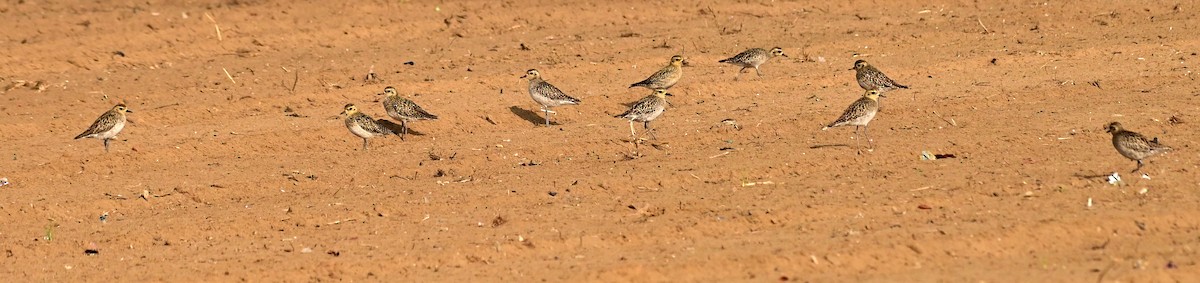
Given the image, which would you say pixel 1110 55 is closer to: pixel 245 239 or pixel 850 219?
pixel 850 219

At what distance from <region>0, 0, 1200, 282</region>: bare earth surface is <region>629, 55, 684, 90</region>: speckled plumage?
26 cm

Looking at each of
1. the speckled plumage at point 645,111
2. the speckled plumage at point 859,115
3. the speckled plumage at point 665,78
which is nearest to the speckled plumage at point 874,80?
the speckled plumage at point 665,78

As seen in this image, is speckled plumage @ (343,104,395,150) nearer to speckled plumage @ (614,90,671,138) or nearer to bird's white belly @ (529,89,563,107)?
bird's white belly @ (529,89,563,107)

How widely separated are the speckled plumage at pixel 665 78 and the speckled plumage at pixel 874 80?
2159mm

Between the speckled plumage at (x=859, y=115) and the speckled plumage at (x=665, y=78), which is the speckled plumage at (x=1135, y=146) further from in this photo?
the speckled plumage at (x=665, y=78)

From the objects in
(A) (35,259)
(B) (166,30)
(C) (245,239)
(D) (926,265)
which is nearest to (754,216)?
(D) (926,265)

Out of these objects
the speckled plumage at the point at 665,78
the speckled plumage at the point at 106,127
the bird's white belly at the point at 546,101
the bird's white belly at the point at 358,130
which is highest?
the bird's white belly at the point at 358,130

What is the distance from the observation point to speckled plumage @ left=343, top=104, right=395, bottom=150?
19438 millimetres

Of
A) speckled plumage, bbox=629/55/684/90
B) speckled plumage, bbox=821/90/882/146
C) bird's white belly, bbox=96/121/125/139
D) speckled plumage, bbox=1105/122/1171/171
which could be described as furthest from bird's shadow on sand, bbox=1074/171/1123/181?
bird's white belly, bbox=96/121/125/139

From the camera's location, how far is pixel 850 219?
14852mm

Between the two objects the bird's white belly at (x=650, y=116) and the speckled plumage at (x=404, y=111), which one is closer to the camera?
the bird's white belly at (x=650, y=116)

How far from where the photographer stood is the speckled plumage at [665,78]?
848 inches

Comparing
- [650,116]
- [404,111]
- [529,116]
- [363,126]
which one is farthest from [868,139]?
[363,126]

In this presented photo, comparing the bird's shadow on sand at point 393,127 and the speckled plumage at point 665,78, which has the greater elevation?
the speckled plumage at point 665,78
